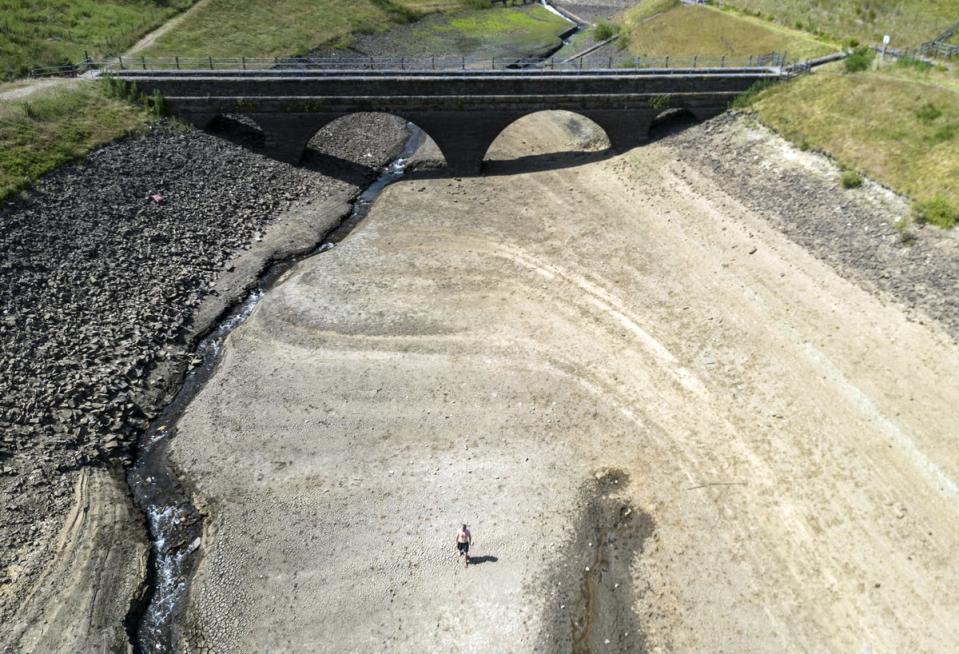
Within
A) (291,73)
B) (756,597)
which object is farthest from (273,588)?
(291,73)

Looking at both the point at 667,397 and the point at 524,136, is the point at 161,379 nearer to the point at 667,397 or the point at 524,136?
the point at 667,397

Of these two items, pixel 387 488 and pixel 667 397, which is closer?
pixel 387 488

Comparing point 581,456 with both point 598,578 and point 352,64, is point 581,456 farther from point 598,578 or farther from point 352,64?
point 352,64

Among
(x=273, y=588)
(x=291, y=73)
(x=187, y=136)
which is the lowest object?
(x=273, y=588)

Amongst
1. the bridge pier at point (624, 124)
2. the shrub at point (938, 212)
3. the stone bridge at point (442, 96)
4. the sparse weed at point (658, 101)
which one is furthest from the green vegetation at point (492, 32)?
the shrub at point (938, 212)

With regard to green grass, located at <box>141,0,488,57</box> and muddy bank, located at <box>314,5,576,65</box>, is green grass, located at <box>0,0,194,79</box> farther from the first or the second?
muddy bank, located at <box>314,5,576,65</box>

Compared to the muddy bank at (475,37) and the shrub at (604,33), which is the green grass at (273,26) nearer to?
the muddy bank at (475,37)
